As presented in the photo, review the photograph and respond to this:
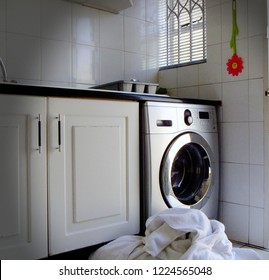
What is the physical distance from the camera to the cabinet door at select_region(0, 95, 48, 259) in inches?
45.0

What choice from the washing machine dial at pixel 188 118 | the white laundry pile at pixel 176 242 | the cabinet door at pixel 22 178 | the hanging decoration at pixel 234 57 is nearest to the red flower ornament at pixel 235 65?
the hanging decoration at pixel 234 57

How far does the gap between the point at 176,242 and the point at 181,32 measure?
4.90 ft

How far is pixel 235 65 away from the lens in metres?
1.82

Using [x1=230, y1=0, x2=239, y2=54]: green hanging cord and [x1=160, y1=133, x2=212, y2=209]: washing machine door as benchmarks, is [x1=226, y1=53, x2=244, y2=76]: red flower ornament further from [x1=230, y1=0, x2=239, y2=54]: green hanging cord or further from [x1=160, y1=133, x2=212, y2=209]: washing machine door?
[x1=160, y1=133, x2=212, y2=209]: washing machine door

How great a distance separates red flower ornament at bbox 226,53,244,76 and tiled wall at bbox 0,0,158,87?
0.59 m

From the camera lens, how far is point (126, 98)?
4.77 feet

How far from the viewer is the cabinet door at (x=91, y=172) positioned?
4.13ft

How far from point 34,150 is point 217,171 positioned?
1.04m

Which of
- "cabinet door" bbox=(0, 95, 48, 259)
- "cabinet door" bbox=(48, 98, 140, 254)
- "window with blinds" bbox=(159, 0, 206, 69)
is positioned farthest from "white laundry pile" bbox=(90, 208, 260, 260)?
"window with blinds" bbox=(159, 0, 206, 69)

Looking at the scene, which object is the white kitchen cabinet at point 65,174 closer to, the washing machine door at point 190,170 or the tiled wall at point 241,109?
the washing machine door at point 190,170

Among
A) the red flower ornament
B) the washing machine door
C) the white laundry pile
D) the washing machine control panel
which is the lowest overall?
the white laundry pile

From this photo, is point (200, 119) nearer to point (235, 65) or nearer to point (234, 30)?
point (235, 65)

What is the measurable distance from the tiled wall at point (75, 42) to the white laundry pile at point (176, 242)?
95 cm
